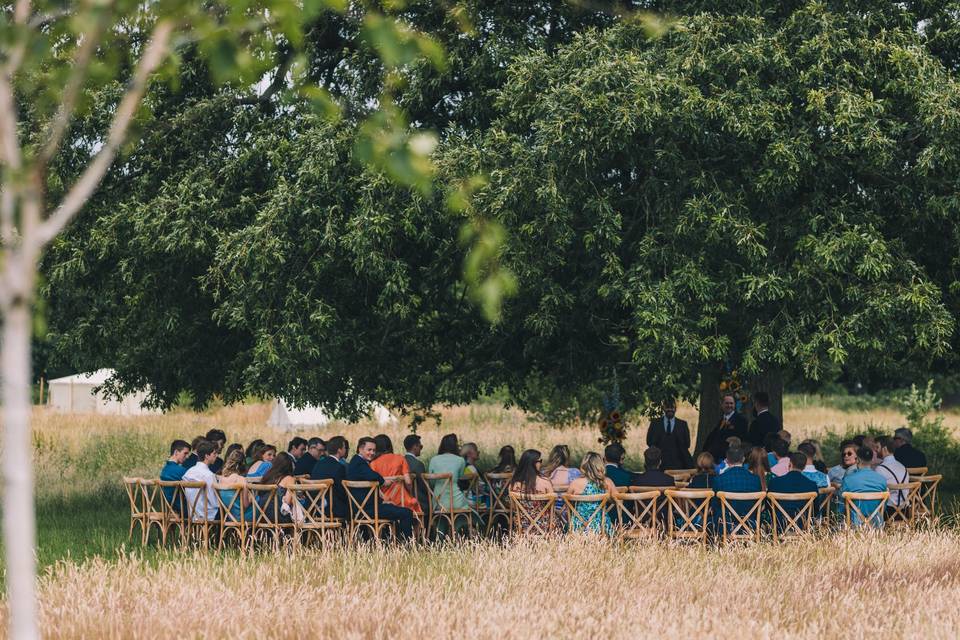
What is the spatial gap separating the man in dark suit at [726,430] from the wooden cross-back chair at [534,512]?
3649mm

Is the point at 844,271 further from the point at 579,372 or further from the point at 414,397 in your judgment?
the point at 414,397

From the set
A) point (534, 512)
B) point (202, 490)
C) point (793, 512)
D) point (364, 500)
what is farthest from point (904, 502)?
point (202, 490)

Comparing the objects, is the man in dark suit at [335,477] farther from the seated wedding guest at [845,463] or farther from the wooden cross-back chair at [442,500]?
the seated wedding guest at [845,463]

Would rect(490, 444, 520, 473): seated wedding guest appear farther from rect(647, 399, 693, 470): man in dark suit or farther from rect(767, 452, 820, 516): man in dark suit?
rect(767, 452, 820, 516): man in dark suit

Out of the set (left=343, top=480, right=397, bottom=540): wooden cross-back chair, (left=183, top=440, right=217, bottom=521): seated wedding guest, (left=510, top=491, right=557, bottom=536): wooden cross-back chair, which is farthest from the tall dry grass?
(left=183, top=440, right=217, bottom=521): seated wedding guest

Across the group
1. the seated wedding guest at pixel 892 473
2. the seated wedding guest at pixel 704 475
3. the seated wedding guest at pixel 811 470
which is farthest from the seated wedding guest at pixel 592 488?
the seated wedding guest at pixel 892 473

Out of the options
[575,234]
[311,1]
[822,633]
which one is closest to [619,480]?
[575,234]

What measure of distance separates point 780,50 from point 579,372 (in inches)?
221

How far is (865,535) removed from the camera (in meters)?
11.4

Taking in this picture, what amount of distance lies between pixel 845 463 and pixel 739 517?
69.9 inches

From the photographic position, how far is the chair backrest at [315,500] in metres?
12.3

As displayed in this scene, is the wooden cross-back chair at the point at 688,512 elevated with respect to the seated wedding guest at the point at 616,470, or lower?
lower

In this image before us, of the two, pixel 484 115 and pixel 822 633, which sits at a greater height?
pixel 484 115

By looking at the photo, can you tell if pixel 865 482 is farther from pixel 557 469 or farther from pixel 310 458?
pixel 310 458
